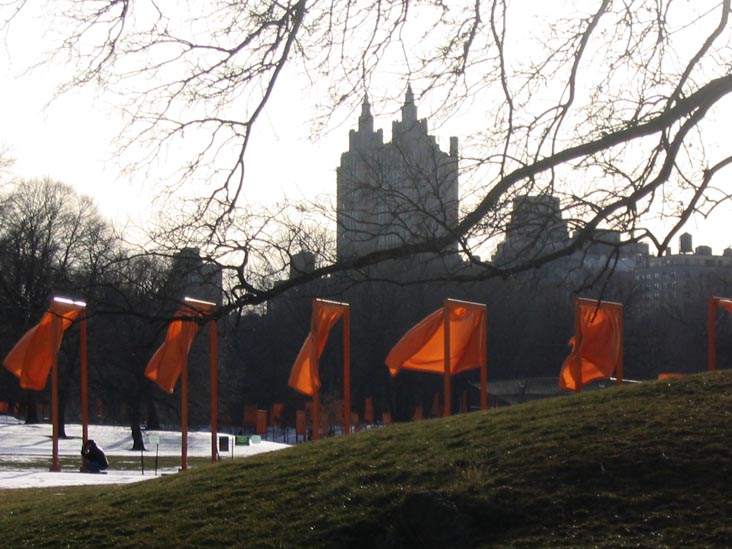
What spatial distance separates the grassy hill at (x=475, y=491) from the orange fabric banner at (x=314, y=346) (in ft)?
38.5

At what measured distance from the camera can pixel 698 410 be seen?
12.8 m

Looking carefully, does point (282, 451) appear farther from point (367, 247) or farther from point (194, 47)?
point (194, 47)

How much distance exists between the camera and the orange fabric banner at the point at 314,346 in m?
26.5

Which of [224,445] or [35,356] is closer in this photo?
[35,356]

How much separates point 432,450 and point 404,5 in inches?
213

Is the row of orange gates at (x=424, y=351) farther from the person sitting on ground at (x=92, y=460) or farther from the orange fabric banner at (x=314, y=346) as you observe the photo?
the person sitting on ground at (x=92, y=460)

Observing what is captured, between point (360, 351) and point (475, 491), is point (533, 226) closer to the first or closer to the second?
point (475, 491)

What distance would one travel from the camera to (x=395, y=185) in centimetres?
866

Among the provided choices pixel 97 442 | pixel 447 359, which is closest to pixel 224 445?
pixel 447 359

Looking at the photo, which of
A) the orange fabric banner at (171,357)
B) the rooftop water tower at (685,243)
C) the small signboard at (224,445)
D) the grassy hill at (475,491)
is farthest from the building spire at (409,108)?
the small signboard at (224,445)

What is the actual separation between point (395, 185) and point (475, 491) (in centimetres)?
343

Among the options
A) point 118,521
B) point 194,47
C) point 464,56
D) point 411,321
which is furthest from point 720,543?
point 411,321

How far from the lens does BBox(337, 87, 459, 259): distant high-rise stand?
821cm

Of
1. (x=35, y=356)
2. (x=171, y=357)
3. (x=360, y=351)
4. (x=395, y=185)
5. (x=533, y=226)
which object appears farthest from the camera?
(x=360, y=351)
